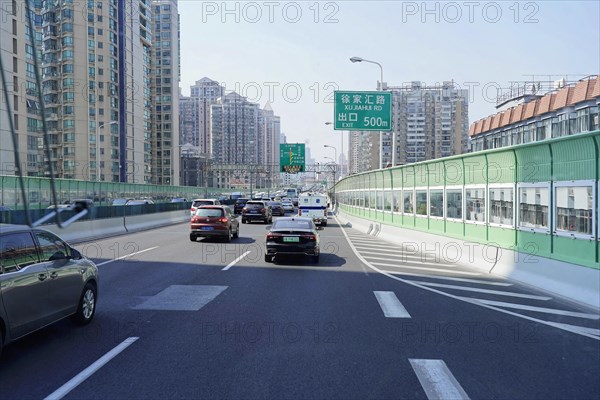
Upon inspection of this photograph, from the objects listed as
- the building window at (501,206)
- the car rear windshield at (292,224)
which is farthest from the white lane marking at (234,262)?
the building window at (501,206)

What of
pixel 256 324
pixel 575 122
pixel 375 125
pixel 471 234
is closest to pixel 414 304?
pixel 256 324

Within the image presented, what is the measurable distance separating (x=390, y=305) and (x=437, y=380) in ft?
13.8

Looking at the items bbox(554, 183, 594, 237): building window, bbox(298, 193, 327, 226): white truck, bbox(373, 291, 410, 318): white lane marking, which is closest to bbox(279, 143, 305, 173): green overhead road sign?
bbox(298, 193, 327, 226): white truck

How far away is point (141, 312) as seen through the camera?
8859 mm

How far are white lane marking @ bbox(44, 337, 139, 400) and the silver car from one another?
98cm

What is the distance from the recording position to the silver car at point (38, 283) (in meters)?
5.95

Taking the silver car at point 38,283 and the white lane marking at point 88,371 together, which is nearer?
the white lane marking at point 88,371

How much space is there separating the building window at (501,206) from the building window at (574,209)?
2.44m

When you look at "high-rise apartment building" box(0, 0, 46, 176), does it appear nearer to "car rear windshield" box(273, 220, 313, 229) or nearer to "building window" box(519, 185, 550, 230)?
"car rear windshield" box(273, 220, 313, 229)

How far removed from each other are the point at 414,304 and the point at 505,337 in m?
2.52

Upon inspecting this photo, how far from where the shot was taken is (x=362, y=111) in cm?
2862

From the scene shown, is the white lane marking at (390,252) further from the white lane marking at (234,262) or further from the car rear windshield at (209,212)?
the car rear windshield at (209,212)

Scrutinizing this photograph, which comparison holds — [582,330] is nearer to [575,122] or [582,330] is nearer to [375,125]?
[375,125]

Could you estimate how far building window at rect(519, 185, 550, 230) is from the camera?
1280 centimetres
